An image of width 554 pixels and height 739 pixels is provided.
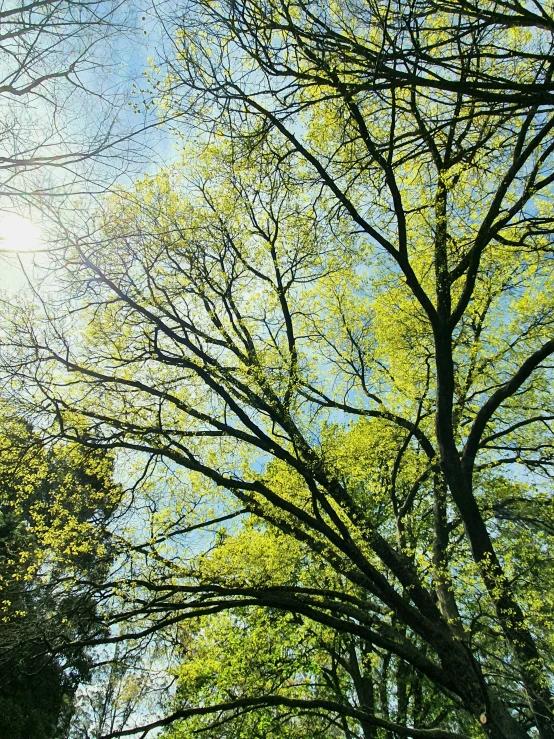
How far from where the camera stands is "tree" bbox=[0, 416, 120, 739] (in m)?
6.11

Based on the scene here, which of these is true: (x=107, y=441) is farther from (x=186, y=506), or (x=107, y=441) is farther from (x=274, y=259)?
(x=274, y=259)

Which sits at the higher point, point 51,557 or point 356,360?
point 356,360

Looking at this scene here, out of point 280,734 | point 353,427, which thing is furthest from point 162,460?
point 280,734

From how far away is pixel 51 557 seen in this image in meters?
7.51

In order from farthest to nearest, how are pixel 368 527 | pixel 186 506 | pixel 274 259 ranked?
pixel 274 259 < pixel 186 506 < pixel 368 527

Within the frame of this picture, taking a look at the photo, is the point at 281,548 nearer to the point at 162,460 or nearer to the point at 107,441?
the point at 162,460

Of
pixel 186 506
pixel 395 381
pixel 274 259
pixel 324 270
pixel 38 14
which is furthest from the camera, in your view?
pixel 395 381

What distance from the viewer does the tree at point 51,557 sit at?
611 centimetres

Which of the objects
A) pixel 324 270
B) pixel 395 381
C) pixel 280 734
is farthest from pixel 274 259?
pixel 280 734

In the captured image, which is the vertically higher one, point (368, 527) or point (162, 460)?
point (162, 460)

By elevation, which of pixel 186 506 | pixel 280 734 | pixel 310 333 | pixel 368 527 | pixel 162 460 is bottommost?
pixel 280 734

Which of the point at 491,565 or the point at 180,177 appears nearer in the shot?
the point at 491,565

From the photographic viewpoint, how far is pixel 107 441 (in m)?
7.68

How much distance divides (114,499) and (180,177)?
20.1 ft
